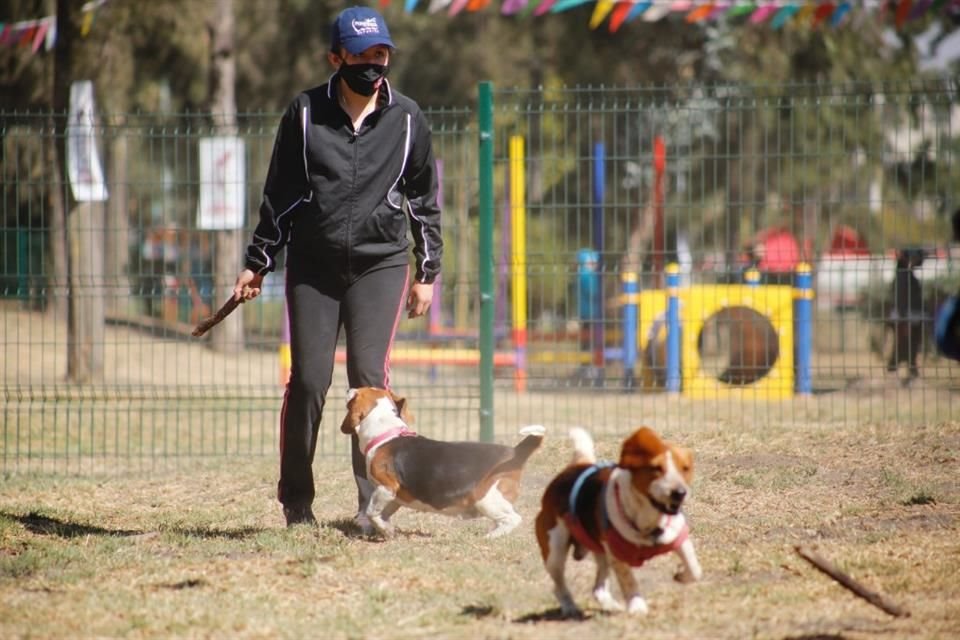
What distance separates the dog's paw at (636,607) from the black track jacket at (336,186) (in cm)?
231

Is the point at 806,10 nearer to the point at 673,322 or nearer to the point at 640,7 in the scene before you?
→ the point at 640,7

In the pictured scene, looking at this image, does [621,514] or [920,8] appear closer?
[621,514]

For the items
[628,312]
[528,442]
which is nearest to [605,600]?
[528,442]

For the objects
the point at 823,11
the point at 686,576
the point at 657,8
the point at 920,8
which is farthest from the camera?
the point at 657,8

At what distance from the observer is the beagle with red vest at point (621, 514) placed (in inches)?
161

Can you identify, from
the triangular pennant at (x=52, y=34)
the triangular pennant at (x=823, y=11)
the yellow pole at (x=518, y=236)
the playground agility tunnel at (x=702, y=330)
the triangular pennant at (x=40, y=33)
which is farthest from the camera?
the triangular pennant at (x=40, y=33)

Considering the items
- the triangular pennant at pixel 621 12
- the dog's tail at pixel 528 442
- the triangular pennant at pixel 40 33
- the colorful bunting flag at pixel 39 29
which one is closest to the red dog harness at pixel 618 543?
the dog's tail at pixel 528 442

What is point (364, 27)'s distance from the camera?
5.97 metres

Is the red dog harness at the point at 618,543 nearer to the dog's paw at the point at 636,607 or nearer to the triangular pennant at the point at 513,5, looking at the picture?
the dog's paw at the point at 636,607

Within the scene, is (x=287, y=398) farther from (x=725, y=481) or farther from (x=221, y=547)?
(x=725, y=481)

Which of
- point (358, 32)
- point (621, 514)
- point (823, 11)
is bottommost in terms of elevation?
point (621, 514)

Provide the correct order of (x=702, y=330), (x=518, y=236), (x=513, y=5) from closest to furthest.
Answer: (x=513, y=5) < (x=518, y=236) < (x=702, y=330)

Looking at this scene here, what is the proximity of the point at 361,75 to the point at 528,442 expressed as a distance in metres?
1.91

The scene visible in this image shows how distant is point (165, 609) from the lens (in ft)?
15.7
